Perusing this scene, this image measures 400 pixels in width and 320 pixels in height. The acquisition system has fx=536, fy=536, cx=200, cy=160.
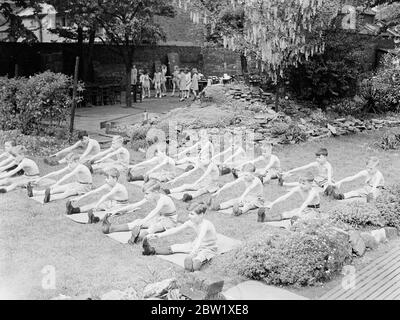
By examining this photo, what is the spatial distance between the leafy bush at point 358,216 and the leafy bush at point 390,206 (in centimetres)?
13

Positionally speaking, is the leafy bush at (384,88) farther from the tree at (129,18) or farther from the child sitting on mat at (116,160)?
the child sitting on mat at (116,160)

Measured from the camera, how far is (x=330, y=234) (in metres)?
8.99

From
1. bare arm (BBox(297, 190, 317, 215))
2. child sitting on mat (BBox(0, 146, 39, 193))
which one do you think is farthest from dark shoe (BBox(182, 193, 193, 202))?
child sitting on mat (BBox(0, 146, 39, 193))

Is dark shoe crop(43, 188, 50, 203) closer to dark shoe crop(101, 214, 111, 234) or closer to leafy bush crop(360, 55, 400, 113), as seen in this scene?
dark shoe crop(101, 214, 111, 234)

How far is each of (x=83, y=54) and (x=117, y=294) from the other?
24351 millimetres

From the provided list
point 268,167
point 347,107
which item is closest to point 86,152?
point 268,167

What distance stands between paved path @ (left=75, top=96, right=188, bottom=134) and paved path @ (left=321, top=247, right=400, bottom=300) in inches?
557

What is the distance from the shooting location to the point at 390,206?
11.2m

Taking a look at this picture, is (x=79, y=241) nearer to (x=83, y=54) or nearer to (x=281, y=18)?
(x=281, y=18)

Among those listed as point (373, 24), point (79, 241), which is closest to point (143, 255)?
point (79, 241)

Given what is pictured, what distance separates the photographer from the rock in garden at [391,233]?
34.2ft

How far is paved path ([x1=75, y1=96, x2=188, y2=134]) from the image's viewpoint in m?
22.2

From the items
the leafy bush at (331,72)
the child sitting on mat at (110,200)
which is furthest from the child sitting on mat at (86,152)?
the leafy bush at (331,72)

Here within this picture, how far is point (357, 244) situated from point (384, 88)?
14489mm
